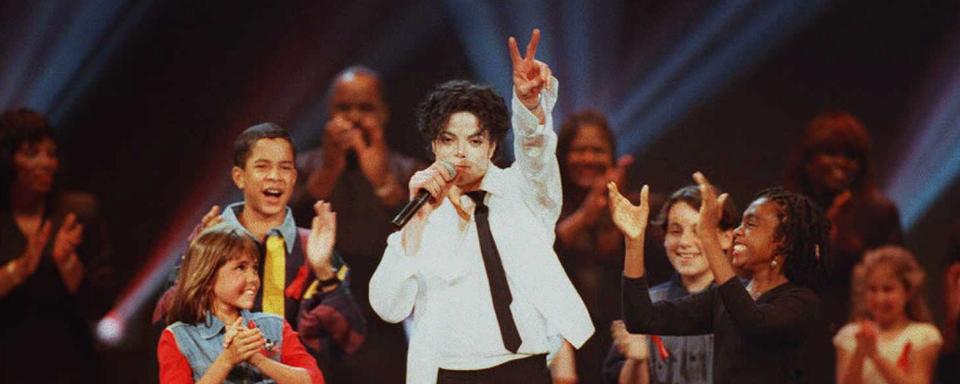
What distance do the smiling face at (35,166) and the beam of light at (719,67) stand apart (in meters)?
2.20

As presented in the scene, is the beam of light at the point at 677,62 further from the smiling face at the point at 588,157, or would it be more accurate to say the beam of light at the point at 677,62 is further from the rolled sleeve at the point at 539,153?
the rolled sleeve at the point at 539,153

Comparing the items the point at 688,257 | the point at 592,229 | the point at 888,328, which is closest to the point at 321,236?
the point at 688,257

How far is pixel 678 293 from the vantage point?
158 inches

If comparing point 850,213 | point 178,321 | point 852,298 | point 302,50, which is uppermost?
point 302,50

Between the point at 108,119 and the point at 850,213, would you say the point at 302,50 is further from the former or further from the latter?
the point at 850,213

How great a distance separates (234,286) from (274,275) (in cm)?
59

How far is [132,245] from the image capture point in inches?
216

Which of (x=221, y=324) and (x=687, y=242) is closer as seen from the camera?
(x=221, y=324)

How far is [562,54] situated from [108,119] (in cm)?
185

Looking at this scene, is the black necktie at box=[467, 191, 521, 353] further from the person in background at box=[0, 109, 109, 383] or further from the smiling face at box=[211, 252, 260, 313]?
the person in background at box=[0, 109, 109, 383]

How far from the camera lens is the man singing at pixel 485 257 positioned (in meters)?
3.20

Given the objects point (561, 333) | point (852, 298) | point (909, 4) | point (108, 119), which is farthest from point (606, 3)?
point (561, 333)

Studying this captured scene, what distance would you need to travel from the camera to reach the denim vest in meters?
3.15

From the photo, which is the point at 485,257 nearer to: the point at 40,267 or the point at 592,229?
the point at 592,229
